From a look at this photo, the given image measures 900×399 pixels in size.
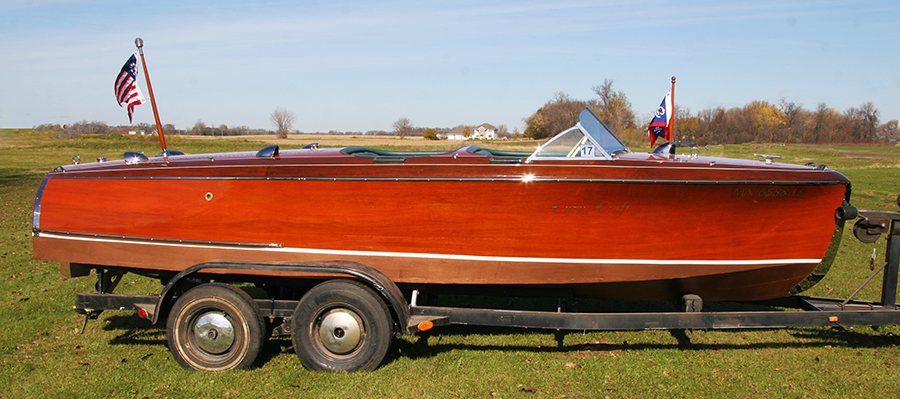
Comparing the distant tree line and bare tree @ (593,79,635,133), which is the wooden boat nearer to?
bare tree @ (593,79,635,133)

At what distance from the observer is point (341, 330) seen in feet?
13.4

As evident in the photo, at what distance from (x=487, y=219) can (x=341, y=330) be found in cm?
143

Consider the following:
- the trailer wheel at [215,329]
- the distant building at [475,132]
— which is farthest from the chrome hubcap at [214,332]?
the distant building at [475,132]

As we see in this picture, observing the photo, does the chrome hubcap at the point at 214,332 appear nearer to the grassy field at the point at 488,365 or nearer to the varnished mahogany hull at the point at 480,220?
the grassy field at the point at 488,365

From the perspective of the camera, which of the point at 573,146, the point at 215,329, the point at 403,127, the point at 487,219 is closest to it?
the point at 487,219

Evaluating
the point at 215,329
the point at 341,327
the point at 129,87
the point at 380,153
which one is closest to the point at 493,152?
the point at 380,153

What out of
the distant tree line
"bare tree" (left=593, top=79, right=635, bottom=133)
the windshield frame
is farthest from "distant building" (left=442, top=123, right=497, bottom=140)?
the windshield frame

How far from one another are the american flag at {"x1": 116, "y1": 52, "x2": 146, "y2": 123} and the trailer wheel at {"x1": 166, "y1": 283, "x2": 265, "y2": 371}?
2.90 m

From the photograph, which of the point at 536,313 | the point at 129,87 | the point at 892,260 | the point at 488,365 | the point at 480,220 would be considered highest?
the point at 129,87

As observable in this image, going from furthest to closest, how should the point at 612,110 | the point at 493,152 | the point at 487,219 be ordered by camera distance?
the point at 612,110, the point at 493,152, the point at 487,219

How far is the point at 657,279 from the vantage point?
4078 millimetres

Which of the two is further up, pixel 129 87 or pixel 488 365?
pixel 129 87

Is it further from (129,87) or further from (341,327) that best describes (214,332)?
(129,87)

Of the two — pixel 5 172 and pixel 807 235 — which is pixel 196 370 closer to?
pixel 807 235
